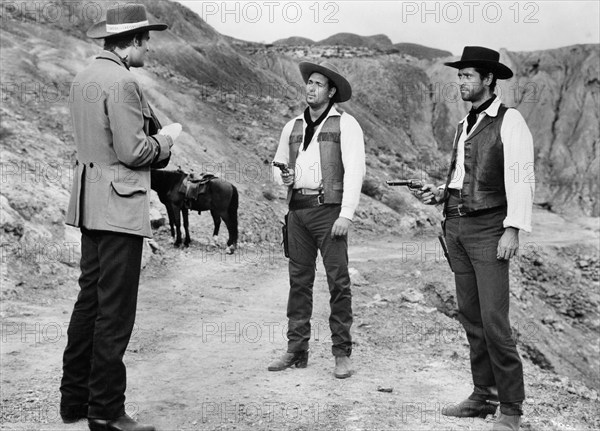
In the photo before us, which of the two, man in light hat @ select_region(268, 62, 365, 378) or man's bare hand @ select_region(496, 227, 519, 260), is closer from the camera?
man's bare hand @ select_region(496, 227, 519, 260)

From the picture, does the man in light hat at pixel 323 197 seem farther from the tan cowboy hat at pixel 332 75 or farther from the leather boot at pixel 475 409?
the leather boot at pixel 475 409

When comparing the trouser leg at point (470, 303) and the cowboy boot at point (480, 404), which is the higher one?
the trouser leg at point (470, 303)

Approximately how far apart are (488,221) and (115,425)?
2519 mm

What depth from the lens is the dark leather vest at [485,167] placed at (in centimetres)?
412

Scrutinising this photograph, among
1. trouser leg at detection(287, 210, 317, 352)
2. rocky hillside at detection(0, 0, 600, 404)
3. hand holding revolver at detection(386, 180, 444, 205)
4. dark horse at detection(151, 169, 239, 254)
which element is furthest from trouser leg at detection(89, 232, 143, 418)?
dark horse at detection(151, 169, 239, 254)

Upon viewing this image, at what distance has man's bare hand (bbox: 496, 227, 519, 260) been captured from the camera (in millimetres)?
4035

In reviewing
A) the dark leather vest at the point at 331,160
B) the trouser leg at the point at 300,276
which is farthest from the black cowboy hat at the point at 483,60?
the trouser leg at the point at 300,276

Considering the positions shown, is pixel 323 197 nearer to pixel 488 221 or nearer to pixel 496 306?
pixel 488 221

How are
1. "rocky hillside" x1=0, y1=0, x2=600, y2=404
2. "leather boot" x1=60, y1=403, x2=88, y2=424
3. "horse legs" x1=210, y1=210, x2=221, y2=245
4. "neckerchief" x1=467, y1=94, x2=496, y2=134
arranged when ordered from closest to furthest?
1. "leather boot" x1=60, y1=403, x2=88, y2=424
2. "neckerchief" x1=467, y1=94, x2=496, y2=134
3. "rocky hillside" x1=0, y1=0, x2=600, y2=404
4. "horse legs" x1=210, y1=210, x2=221, y2=245

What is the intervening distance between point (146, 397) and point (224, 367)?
39.8 inches

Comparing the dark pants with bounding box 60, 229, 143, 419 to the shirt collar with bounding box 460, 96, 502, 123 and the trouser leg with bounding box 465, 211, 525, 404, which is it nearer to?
the trouser leg with bounding box 465, 211, 525, 404

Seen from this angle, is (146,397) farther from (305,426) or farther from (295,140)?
(295,140)

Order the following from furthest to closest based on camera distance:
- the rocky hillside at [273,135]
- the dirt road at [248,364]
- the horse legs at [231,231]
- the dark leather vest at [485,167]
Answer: the horse legs at [231,231]
the rocky hillside at [273,135]
the dirt road at [248,364]
the dark leather vest at [485,167]

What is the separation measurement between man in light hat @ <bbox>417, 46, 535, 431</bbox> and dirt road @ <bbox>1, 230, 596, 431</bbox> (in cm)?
39
